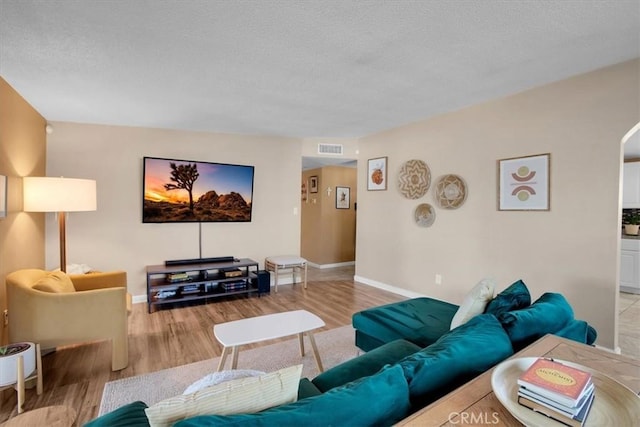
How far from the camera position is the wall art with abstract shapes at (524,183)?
3.02m

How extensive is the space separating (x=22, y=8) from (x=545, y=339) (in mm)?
3249

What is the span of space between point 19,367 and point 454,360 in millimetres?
2529

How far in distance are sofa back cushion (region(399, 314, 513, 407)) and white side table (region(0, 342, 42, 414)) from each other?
235cm

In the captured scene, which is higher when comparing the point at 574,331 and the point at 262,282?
the point at 574,331

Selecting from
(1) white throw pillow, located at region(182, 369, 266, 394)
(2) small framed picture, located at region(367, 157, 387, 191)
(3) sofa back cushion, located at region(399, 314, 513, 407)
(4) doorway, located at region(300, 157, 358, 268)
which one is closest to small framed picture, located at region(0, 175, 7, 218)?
(1) white throw pillow, located at region(182, 369, 266, 394)

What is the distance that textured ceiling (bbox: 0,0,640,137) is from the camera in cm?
181

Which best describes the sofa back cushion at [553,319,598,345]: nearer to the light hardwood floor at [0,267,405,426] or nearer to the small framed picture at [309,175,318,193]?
the light hardwood floor at [0,267,405,426]

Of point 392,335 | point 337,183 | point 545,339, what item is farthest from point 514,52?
point 337,183

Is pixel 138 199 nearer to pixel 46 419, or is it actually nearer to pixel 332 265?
pixel 46 419

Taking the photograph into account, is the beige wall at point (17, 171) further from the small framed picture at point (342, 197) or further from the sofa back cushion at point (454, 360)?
the small framed picture at point (342, 197)

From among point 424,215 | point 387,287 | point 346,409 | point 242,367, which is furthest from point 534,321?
point 387,287

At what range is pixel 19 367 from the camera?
1938 mm

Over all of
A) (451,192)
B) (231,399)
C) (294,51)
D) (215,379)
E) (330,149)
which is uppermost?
(294,51)

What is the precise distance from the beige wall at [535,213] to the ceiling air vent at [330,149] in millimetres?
1036
